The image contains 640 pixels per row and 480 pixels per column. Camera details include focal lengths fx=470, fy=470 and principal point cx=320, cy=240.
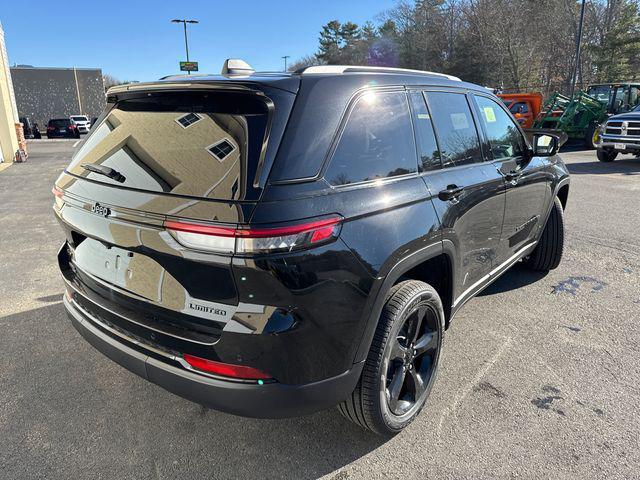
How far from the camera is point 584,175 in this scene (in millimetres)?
11625

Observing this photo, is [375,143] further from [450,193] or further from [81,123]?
[81,123]

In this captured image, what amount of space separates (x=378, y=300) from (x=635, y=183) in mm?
10617

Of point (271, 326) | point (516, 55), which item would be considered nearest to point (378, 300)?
point (271, 326)

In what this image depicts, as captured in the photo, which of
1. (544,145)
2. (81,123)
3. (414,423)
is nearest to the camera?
(414,423)

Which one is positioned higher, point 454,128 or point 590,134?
point 454,128

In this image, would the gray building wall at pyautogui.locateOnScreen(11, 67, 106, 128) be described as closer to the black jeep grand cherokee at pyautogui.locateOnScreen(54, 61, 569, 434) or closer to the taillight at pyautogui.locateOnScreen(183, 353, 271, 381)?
the black jeep grand cherokee at pyautogui.locateOnScreen(54, 61, 569, 434)

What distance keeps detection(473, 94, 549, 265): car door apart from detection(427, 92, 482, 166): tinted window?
233mm

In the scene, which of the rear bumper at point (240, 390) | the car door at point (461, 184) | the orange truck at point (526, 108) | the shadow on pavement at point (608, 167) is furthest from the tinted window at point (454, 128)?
the orange truck at point (526, 108)

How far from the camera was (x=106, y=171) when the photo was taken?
229 cm

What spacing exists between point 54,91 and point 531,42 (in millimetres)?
40679

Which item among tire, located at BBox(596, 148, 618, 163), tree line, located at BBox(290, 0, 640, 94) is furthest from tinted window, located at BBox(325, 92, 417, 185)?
tree line, located at BBox(290, 0, 640, 94)

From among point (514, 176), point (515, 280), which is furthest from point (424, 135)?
→ point (515, 280)

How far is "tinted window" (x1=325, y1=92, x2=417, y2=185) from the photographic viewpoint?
213 centimetres

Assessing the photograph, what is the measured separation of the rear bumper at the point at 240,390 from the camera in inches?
76.3
